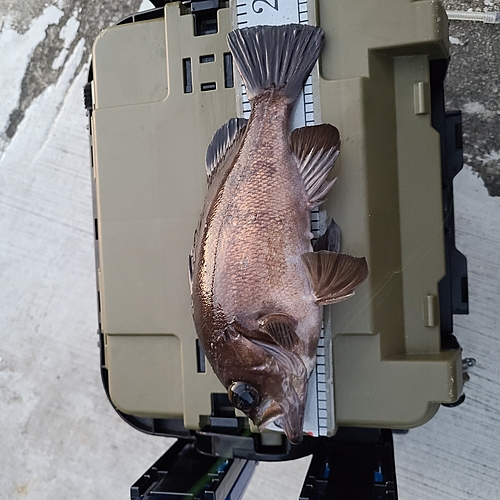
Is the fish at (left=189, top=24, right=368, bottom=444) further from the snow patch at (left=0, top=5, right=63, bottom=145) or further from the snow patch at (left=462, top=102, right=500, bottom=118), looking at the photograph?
the snow patch at (left=0, top=5, right=63, bottom=145)

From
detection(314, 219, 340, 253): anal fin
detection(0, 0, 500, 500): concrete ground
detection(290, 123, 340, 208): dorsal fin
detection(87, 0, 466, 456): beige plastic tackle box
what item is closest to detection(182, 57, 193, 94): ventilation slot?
detection(87, 0, 466, 456): beige plastic tackle box

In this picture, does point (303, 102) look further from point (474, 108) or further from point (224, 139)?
point (474, 108)

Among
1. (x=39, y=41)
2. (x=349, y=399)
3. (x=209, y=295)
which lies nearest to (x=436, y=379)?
(x=349, y=399)

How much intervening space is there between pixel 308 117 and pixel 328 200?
20 cm

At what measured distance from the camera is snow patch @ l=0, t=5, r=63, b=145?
1989mm

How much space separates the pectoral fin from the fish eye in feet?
0.84

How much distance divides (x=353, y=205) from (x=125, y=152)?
1.92ft

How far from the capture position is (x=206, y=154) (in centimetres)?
119

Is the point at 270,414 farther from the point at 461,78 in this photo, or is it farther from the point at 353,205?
the point at 461,78

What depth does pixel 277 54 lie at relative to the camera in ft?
3.73

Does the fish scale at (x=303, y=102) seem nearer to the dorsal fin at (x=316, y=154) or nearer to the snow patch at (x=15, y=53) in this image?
the dorsal fin at (x=316, y=154)

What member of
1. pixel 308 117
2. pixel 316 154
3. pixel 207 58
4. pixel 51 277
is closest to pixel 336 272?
pixel 316 154

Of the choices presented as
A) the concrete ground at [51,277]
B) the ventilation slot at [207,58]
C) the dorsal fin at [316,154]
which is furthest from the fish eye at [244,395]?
the concrete ground at [51,277]

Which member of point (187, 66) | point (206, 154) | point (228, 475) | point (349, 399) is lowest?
point (228, 475)
